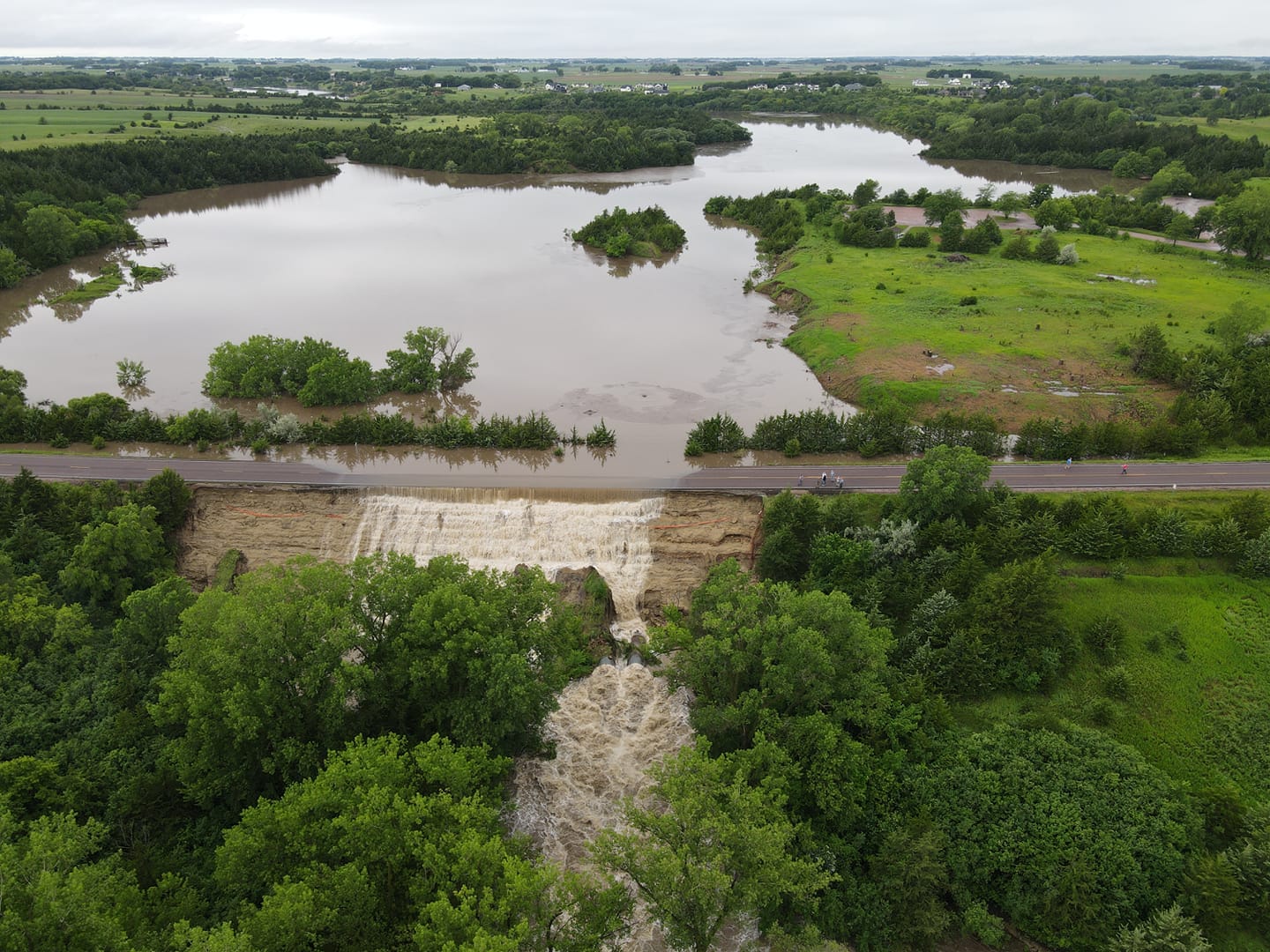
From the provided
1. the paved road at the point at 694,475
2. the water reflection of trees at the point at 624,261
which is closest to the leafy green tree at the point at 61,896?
the paved road at the point at 694,475

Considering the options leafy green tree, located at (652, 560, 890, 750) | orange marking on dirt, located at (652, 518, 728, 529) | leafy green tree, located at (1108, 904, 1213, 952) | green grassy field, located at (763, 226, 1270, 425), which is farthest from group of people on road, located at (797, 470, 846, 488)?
leafy green tree, located at (1108, 904, 1213, 952)

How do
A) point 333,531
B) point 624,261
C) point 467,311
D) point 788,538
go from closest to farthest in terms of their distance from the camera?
point 788,538 → point 333,531 → point 467,311 → point 624,261

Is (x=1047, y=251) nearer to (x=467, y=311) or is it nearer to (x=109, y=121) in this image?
(x=467, y=311)

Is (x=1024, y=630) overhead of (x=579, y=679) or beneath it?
overhead

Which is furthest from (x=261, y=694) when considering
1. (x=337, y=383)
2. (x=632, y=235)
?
(x=632, y=235)

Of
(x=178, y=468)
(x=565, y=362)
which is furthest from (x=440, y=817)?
(x=565, y=362)

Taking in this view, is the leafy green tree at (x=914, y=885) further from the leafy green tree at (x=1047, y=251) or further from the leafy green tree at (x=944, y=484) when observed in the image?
the leafy green tree at (x=1047, y=251)

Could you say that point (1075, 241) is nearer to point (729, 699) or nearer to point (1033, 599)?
point (1033, 599)
